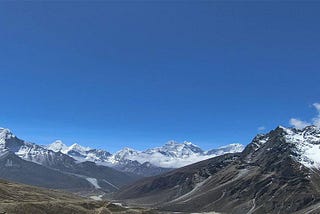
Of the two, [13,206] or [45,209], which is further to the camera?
[45,209]

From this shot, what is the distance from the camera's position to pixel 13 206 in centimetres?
18300

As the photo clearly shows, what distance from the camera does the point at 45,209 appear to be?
19750 centimetres

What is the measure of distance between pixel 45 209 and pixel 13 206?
17.1 metres
